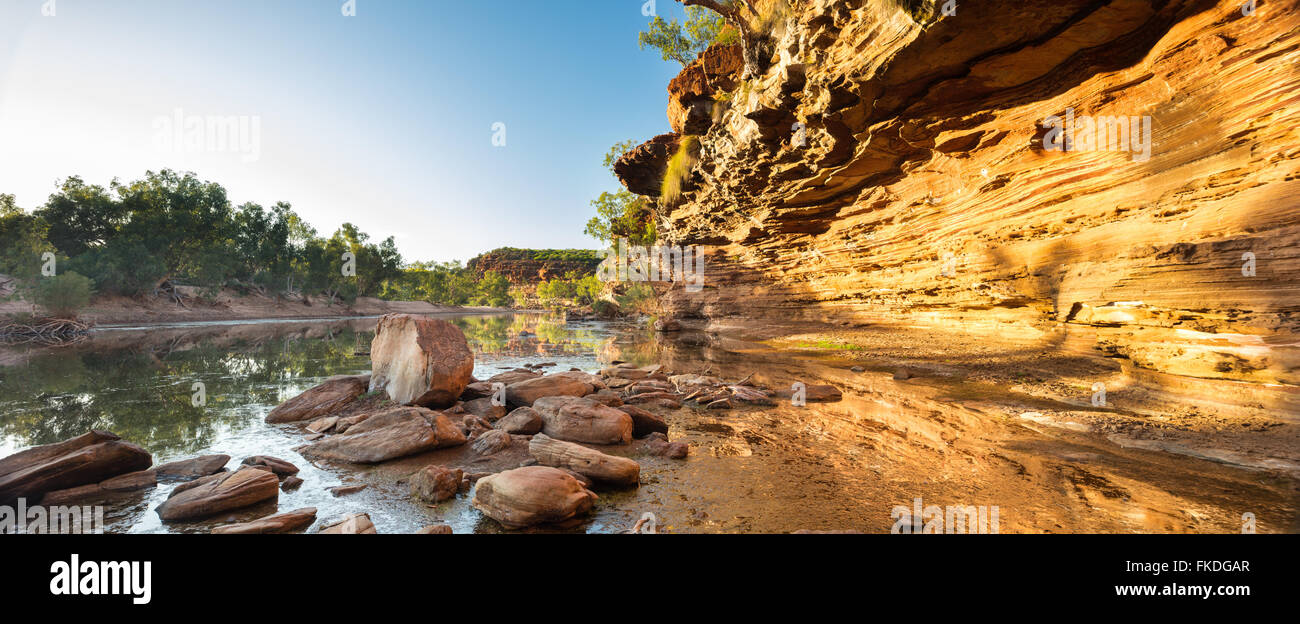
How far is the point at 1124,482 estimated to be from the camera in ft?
14.5

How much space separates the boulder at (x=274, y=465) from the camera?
15.8 feet

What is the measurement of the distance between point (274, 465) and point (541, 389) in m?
4.10

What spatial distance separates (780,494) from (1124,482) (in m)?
3.49

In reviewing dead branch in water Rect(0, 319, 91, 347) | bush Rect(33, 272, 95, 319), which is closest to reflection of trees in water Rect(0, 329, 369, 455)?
dead branch in water Rect(0, 319, 91, 347)

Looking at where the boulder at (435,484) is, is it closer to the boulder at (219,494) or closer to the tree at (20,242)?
the boulder at (219,494)

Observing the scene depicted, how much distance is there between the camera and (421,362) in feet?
25.9

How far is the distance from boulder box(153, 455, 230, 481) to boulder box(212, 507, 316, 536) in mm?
2013

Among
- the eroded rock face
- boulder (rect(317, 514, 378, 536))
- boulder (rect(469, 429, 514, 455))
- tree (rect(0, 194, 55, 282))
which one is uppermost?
the eroded rock face

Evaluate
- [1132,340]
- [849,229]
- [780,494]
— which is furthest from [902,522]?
[849,229]

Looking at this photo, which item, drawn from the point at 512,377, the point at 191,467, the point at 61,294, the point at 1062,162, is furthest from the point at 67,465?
the point at 61,294

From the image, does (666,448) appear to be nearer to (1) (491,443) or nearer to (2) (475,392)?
(1) (491,443)

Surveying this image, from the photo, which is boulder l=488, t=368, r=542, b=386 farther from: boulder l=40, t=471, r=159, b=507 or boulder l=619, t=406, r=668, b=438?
boulder l=40, t=471, r=159, b=507

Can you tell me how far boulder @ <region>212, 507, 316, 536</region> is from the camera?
340 centimetres

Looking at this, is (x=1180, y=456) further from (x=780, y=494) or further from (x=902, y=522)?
(x=780, y=494)
